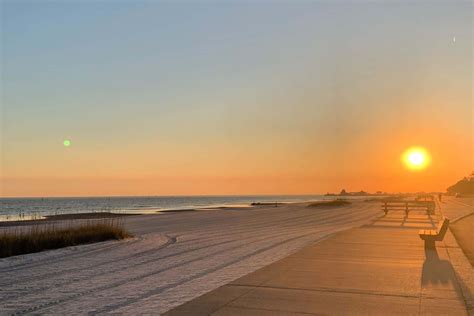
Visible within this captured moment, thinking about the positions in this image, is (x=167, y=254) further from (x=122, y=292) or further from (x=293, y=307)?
(x=293, y=307)

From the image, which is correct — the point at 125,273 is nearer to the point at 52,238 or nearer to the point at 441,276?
the point at 52,238

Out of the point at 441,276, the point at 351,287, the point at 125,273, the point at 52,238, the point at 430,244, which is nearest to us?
the point at 351,287

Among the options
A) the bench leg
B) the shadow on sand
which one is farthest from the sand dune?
the bench leg

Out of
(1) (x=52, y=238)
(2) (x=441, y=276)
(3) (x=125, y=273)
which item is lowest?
(3) (x=125, y=273)

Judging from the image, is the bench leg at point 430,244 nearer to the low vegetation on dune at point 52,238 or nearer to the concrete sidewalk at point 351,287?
the concrete sidewalk at point 351,287

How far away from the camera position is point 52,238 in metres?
15.0

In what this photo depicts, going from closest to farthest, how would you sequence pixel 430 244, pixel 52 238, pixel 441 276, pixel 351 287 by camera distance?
pixel 351 287 → pixel 441 276 → pixel 430 244 → pixel 52 238

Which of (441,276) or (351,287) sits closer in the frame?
(351,287)

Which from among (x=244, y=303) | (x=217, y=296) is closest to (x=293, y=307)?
(x=244, y=303)

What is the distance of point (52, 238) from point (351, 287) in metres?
10.1

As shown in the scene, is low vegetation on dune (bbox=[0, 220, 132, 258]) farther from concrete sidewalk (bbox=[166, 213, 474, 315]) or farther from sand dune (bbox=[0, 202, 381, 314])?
concrete sidewalk (bbox=[166, 213, 474, 315])

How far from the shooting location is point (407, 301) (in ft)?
24.1

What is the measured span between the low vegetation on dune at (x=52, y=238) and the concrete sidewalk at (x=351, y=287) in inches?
290

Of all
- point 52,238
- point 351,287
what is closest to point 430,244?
point 351,287
